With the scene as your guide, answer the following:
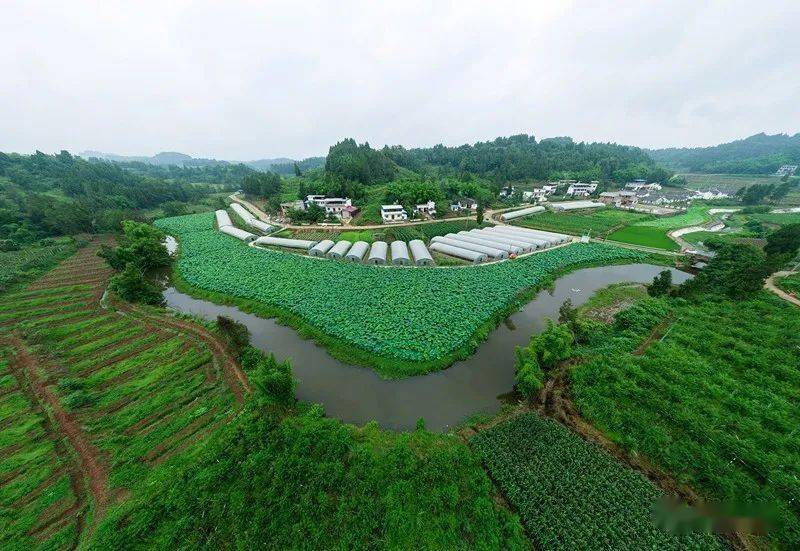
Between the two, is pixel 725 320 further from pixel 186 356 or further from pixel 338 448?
pixel 186 356

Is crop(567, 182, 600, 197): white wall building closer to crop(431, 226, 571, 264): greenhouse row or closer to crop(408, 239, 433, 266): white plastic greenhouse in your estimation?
crop(431, 226, 571, 264): greenhouse row

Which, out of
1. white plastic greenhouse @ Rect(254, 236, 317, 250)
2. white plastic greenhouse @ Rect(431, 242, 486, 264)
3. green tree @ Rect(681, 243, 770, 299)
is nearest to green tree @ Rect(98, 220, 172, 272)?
white plastic greenhouse @ Rect(254, 236, 317, 250)

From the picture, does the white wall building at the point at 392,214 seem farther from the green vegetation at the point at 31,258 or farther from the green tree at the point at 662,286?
the green vegetation at the point at 31,258

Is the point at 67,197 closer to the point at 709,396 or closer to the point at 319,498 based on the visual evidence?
the point at 319,498

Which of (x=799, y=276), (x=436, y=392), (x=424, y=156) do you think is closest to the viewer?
(x=436, y=392)

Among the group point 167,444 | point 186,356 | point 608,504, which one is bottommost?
point 608,504

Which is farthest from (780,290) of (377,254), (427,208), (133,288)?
(133,288)

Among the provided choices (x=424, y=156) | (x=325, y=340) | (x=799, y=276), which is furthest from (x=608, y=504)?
(x=424, y=156)
